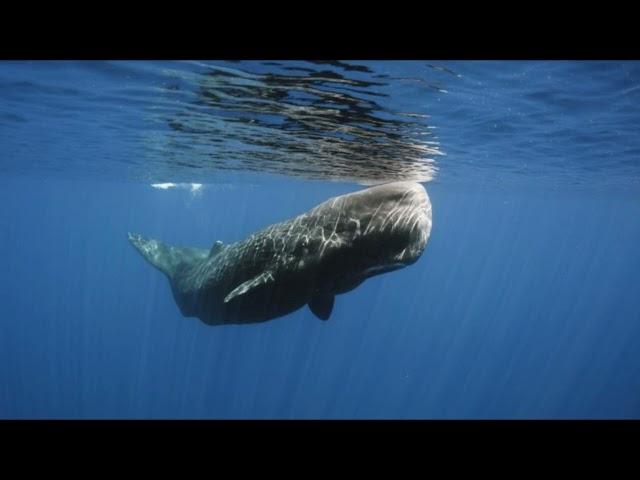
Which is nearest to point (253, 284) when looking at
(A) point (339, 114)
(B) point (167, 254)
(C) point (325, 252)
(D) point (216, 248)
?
(C) point (325, 252)

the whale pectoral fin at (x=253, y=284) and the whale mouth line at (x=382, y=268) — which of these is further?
the whale pectoral fin at (x=253, y=284)

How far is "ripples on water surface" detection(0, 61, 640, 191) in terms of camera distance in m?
10.5

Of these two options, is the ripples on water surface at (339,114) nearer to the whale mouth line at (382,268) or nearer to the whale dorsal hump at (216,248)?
the whale dorsal hump at (216,248)

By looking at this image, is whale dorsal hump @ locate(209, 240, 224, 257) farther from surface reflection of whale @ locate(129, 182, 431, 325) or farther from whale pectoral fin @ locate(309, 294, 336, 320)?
whale pectoral fin @ locate(309, 294, 336, 320)

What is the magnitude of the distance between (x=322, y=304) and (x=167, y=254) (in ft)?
26.0

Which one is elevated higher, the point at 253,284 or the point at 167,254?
the point at 253,284

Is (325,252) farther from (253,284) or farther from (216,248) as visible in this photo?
(216,248)

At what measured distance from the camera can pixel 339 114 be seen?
1366 cm

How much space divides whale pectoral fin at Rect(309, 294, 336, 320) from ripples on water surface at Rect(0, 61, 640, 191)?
4738mm

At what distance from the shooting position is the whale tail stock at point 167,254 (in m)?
13.8

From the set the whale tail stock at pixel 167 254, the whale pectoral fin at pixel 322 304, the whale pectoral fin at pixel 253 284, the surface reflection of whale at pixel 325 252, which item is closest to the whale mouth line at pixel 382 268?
the surface reflection of whale at pixel 325 252

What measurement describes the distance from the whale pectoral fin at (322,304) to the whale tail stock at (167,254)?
570cm

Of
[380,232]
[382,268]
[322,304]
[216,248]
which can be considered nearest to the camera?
[380,232]
